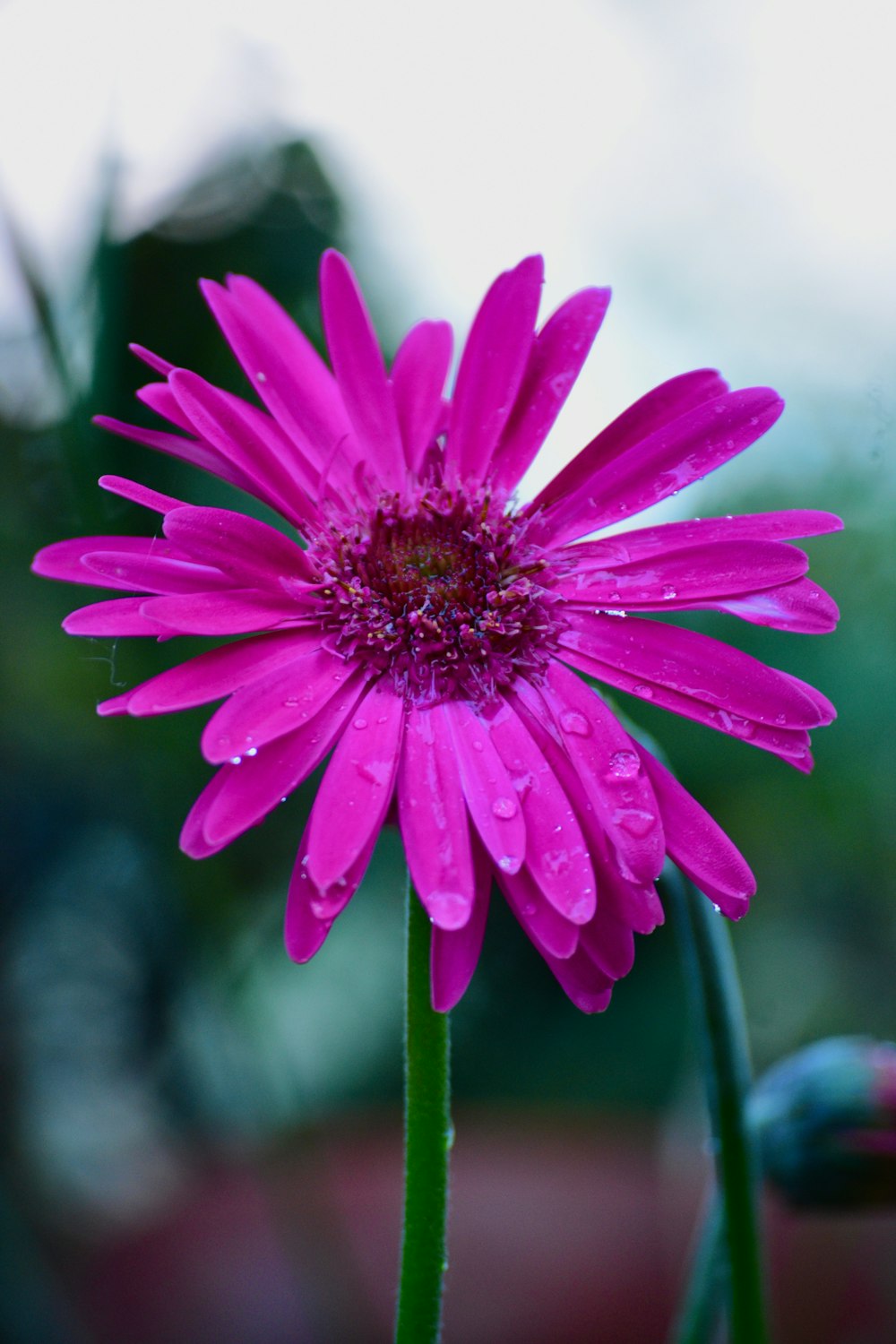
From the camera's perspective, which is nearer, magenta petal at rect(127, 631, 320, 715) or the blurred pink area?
magenta petal at rect(127, 631, 320, 715)

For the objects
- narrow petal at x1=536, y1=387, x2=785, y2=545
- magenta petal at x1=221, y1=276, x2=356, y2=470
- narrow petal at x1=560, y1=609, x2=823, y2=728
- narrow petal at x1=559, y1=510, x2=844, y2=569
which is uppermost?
magenta petal at x1=221, y1=276, x2=356, y2=470

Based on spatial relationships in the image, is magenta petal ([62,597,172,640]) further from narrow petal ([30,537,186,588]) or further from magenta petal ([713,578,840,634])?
magenta petal ([713,578,840,634])

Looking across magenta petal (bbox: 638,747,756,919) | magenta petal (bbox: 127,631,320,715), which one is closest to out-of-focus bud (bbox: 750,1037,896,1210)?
magenta petal (bbox: 638,747,756,919)

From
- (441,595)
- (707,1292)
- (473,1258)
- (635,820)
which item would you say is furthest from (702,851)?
(473,1258)

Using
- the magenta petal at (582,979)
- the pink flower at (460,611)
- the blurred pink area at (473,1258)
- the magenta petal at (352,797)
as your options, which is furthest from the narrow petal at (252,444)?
the blurred pink area at (473,1258)

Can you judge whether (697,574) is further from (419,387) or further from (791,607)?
(419,387)

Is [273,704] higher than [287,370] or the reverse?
the reverse

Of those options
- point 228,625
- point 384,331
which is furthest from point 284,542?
point 384,331
